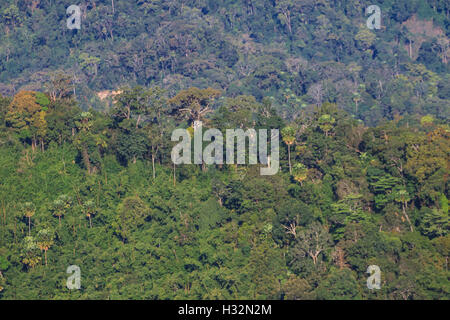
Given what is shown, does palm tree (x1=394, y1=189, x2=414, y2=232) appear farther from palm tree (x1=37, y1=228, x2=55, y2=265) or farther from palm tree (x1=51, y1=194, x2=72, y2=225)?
palm tree (x1=37, y1=228, x2=55, y2=265)

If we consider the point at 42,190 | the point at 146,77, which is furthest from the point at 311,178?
the point at 146,77

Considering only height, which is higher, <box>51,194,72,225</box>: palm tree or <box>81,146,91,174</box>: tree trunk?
<box>81,146,91,174</box>: tree trunk

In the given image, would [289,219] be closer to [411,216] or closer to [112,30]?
[411,216]

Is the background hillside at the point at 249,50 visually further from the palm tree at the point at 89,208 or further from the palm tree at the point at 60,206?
the palm tree at the point at 60,206

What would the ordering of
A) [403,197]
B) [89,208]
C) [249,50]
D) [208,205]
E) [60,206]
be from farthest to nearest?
[249,50]
[208,205]
[89,208]
[403,197]
[60,206]

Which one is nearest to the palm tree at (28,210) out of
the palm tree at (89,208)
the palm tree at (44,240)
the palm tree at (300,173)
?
the palm tree at (44,240)

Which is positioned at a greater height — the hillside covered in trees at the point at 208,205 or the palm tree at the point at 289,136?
the palm tree at the point at 289,136

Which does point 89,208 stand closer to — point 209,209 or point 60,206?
point 60,206

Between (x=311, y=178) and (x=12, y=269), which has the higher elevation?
(x=311, y=178)

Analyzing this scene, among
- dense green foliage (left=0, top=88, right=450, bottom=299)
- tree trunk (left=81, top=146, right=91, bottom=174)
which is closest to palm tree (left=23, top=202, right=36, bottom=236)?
dense green foliage (left=0, top=88, right=450, bottom=299)

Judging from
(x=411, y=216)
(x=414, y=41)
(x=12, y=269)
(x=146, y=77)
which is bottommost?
(x=12, y=269)

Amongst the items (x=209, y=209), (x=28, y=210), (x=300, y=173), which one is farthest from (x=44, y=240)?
(x=300, y=173)
